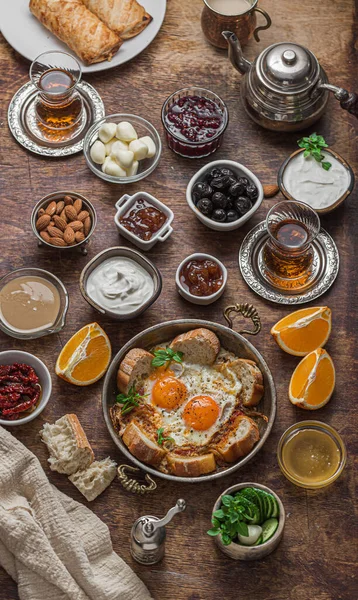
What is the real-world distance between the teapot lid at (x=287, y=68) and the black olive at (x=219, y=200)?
0.53 metres

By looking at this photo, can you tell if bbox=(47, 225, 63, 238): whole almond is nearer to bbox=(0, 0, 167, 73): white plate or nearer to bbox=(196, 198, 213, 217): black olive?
bbox=(196, 198, 213, 217): black olive

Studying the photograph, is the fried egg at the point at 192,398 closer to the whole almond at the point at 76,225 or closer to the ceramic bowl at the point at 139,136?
the whole almond at the point at 76,225

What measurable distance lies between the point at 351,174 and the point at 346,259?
383 millimetres

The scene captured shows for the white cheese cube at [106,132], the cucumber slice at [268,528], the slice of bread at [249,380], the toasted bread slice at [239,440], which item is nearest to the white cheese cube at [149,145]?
the white cheese cube at [106,132]

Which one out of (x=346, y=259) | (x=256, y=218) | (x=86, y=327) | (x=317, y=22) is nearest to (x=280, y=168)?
(x=256, y=218)

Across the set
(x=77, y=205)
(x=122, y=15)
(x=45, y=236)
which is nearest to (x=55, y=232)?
(x=45, y=236)

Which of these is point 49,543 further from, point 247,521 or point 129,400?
point 247,521

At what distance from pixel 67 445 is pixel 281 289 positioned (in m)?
1.15

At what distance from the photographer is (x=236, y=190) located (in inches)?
161

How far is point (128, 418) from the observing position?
3916mm

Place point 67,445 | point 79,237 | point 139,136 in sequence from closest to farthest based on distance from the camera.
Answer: point 67,445, point 79,237, point 139,136

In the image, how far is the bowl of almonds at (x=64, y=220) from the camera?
159 inches

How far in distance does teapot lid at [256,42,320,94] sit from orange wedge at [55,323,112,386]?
4.39 feet

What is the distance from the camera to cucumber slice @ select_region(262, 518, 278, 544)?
3652mm
